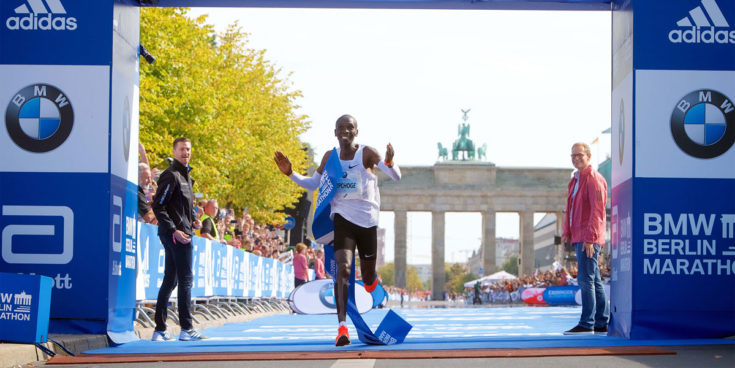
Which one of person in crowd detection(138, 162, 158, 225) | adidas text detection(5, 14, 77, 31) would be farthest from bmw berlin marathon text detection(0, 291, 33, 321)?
person in crowd detection(138, 162, 158, 225)

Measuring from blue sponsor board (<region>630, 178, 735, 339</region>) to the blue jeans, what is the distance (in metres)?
1.50

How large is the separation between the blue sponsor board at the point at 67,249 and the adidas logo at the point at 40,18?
1.46 meters

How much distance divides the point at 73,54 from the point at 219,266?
8469mm

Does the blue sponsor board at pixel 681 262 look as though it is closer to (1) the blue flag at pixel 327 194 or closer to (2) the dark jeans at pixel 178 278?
(1) the blue flag at pixel 327 194

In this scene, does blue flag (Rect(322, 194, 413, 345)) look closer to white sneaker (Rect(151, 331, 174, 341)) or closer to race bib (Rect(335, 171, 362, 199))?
race bib (Rect(335, 171, 362, 199))

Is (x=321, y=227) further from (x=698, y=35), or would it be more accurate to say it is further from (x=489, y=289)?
(x=489, y=289)

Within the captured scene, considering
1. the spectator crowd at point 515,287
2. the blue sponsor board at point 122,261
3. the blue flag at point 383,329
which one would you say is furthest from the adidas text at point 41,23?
the spectator crowd at point 515,287

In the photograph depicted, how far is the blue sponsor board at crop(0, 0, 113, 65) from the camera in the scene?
944 centimetres

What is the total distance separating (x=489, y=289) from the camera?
67.9m

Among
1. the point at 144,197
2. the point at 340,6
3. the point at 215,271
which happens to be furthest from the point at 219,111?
the point at 340,6

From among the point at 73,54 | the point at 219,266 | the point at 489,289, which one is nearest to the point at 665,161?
the point at 73,54

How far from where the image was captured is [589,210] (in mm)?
11266

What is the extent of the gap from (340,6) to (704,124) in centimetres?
361

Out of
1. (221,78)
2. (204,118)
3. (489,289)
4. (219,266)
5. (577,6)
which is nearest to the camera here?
(577,6)
